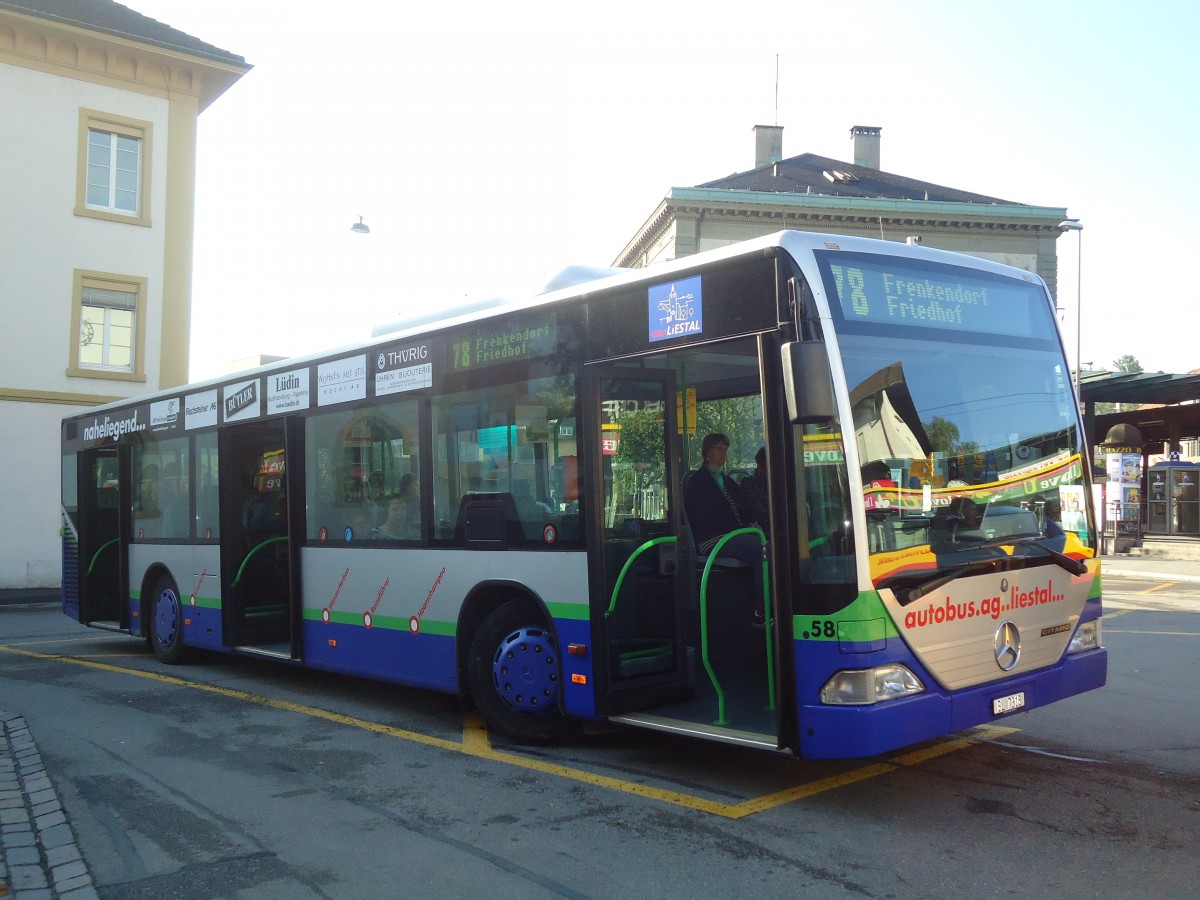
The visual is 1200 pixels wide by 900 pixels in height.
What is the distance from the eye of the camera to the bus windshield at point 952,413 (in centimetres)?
539

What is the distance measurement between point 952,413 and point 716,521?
1.94 meters

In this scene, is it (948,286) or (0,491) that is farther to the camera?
(0,491)

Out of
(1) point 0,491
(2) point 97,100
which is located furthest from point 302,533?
(2) point 97,100

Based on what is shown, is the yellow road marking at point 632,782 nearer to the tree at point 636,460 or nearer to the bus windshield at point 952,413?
the bus windshield at point 952,413

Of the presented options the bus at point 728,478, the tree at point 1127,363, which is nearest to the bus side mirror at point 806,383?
the bus at point 728,478

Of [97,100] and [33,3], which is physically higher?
[33,3]

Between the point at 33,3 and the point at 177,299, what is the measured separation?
669 centimetres

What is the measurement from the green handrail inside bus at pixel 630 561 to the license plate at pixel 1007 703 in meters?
2.01

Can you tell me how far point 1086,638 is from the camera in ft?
20.6

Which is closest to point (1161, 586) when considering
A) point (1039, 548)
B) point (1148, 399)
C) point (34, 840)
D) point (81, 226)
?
point (1148, 399)

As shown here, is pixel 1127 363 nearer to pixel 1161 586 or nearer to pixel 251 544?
pixel 1161 586

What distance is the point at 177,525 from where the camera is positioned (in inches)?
451

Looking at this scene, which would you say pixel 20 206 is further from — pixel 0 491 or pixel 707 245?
pixel 707 245

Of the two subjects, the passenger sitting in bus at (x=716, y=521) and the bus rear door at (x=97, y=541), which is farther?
the bus rear door at (x=97, y=541)
